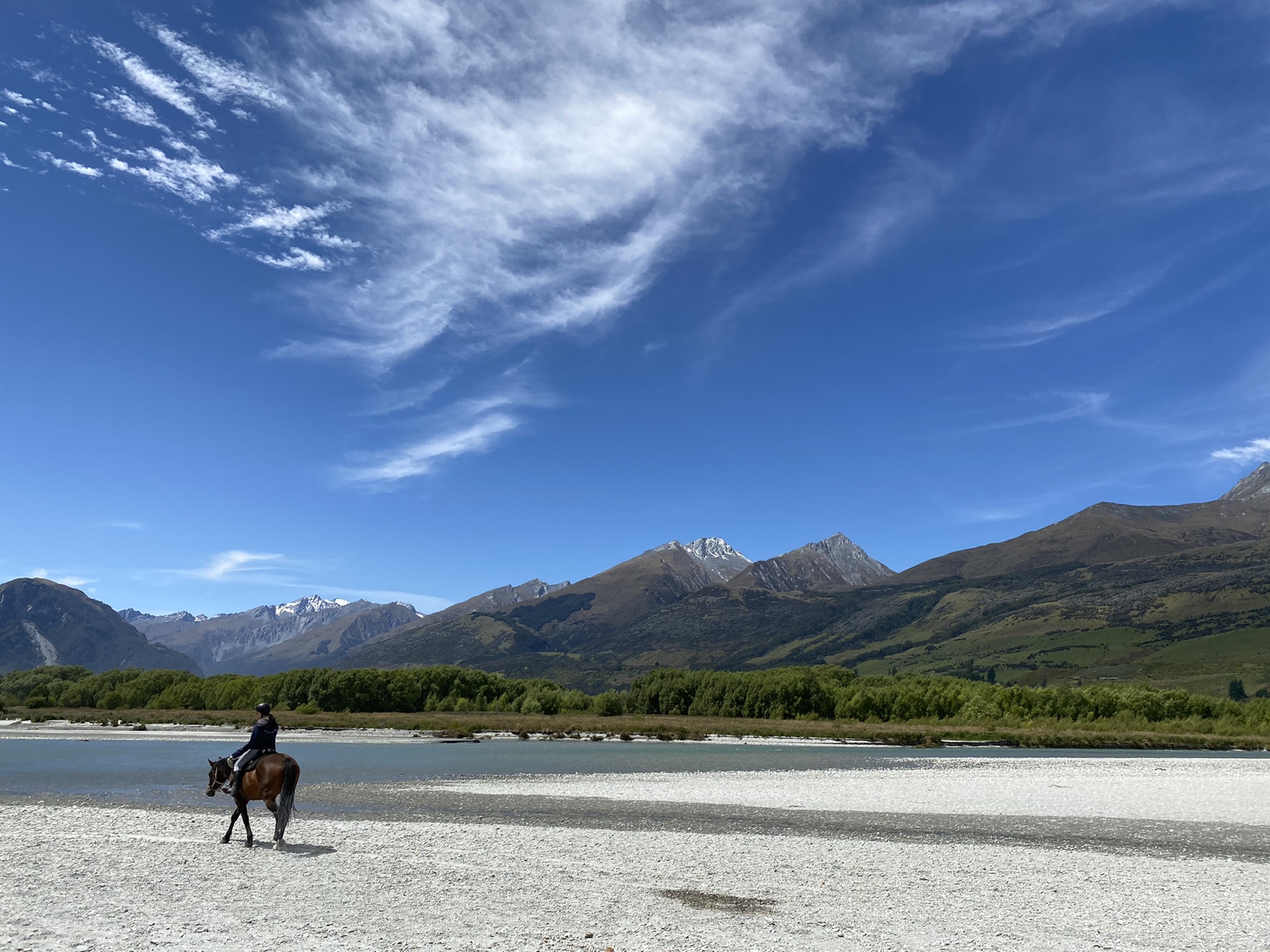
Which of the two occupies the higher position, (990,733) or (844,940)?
(844,940)

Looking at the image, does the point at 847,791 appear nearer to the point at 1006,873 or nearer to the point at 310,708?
the point at 1006,873

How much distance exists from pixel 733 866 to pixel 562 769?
41279 mm

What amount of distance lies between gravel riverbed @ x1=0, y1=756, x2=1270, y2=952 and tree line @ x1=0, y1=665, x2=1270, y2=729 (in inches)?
4202

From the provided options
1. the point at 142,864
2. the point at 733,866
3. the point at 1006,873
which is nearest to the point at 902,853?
the point at 1006,873

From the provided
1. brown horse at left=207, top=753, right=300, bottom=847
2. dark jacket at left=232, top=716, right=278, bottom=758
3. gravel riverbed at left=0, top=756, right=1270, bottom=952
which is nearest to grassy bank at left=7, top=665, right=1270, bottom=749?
gravel riverbed at left=0, top=756, right=1270, bottom=952

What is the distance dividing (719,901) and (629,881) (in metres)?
2.86

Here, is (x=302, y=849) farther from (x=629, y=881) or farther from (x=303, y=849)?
(x=629, y=881)

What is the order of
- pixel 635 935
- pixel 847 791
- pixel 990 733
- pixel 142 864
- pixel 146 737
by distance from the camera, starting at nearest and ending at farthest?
pixel 635 935 < pixel 142 864 < pixel 847 791 < pixel 146 737 < pixel 990 733

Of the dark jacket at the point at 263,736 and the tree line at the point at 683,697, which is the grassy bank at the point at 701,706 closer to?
the tree line at the point at 683,697

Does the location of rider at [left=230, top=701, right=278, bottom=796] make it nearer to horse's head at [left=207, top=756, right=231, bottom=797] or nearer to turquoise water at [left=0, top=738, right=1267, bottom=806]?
horse's head at [left=207, top=756, right=231, bottom=797]

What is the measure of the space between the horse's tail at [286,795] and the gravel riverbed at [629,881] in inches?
32.2

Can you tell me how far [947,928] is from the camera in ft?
53.2

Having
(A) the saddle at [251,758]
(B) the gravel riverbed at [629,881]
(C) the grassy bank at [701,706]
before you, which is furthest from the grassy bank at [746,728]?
(A) the saddle at [251,758]

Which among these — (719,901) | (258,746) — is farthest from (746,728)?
(719,901)
